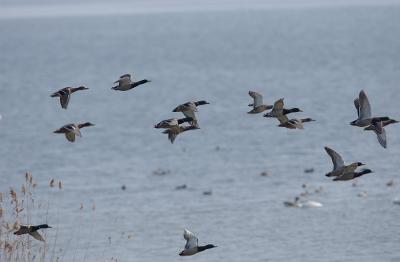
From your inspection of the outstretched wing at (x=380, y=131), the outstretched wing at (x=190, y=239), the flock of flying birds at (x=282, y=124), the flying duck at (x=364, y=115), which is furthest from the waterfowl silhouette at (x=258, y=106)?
the outstretched wing at (x=190, y=239)

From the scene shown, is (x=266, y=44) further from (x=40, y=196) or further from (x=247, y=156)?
(x=40, y=196)

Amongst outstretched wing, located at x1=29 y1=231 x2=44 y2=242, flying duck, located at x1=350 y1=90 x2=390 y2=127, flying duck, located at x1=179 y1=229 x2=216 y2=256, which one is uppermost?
flying duck, located at x1=350 y1=90 x2=390 y2=127

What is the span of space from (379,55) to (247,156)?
216 feet

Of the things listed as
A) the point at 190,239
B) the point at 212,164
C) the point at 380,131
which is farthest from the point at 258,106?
the point at 212,164

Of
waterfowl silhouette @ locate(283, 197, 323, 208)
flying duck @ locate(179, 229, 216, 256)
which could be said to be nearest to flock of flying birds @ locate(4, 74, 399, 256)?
flying duck @ locate(179, 229, 216, 256)

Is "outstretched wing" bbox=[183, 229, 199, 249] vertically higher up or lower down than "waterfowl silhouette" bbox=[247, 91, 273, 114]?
lower down

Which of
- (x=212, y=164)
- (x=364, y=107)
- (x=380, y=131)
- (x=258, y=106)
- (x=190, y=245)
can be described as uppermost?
(x=212, y=164)

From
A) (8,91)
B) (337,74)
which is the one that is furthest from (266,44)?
(8,91)

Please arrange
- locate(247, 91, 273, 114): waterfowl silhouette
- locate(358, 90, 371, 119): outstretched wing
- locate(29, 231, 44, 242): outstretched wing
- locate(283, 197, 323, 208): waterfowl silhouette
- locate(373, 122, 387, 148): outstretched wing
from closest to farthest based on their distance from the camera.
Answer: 1. locate(29, 231, 44, 242): outstretched wing
2. locate(358, 90, 371, 119): outstretched wing
3. locate(373, 122, 387, 148): outstretched wing
4. locate(247, 91, 273, 114): waterfowl silhouette
5. locate(283, 197, 323, 208): waterfowl silhouette

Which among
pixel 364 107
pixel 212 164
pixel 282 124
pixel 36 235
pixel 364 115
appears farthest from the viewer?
pixel 212 164

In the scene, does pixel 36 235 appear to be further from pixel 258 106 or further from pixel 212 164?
pixel 212 164

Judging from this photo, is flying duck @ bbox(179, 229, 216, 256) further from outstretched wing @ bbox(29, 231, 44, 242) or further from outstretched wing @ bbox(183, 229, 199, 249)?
outstretched wing @ bbox(29, 231, 44, 242)

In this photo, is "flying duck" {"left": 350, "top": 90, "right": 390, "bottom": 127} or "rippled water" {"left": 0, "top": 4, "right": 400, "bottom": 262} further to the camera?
"rippled water" {"left": 0, "top": 4, "right": 400, "bottom": 262}

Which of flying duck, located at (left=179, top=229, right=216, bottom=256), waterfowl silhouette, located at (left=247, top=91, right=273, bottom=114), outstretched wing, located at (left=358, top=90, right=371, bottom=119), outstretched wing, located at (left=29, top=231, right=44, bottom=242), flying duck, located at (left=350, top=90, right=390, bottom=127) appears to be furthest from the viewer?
waterfowl silhouette, located at (left=247, top=91, right=273, bottom=114)
